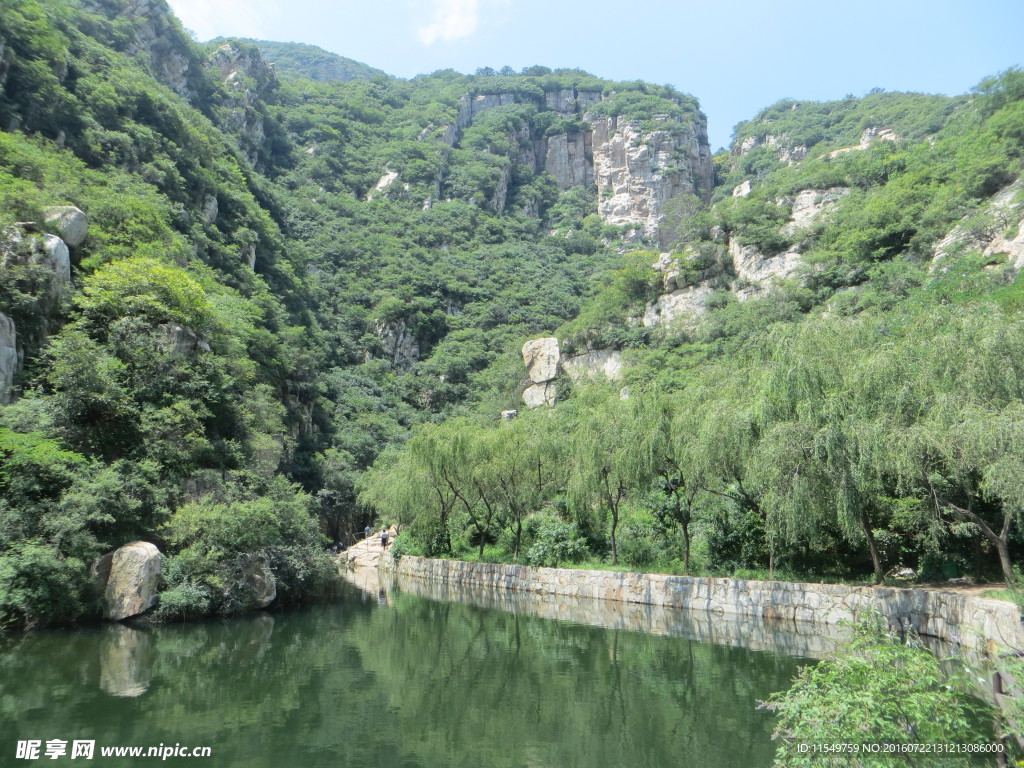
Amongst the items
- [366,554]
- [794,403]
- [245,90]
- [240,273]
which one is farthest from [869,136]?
[366,554]

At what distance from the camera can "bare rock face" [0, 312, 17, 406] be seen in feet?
44.2

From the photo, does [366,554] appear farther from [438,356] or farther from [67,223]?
[438,356]

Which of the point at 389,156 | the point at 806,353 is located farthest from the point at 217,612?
the point at 389,156

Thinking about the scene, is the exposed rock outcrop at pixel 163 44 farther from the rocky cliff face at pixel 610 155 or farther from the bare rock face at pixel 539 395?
the bare rock face at pixel 539 395

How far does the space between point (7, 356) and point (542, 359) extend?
33402mm

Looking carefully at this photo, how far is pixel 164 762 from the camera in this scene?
5.55 m

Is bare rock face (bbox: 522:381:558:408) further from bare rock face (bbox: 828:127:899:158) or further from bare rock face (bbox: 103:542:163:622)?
bare rock face (bbox: 828:127:899:158)

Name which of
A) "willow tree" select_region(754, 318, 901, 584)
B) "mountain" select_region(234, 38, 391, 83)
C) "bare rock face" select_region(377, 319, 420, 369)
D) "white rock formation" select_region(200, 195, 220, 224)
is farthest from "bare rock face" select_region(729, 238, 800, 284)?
"mountain" select_region(234, 38, 391, 83)

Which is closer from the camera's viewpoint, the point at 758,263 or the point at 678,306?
the point at 758,263

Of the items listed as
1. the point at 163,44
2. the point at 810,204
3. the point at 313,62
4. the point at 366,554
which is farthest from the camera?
the point at 313,62

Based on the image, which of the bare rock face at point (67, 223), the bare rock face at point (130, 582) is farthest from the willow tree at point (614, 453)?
the bare rock face at point (67, 223)

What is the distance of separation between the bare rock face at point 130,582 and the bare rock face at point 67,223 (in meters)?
10.4

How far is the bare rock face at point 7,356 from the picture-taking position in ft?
44.2

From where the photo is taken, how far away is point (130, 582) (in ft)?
40.0
